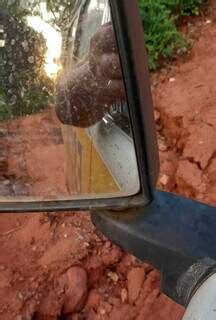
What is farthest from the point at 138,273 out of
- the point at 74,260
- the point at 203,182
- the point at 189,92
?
the point at 189,92

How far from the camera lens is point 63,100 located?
1.14m

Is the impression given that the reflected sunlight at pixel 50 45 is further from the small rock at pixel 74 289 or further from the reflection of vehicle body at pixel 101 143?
the small rock at pixel 74 289

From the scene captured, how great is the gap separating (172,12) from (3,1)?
283cm

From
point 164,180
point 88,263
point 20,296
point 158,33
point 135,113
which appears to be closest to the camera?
point 135,113

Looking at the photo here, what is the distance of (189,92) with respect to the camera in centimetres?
339

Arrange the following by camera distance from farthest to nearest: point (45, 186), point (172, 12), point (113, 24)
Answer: point (172, 12) < point (45, 186) < point (113, 24)

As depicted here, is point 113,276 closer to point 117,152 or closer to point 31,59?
point 117,152

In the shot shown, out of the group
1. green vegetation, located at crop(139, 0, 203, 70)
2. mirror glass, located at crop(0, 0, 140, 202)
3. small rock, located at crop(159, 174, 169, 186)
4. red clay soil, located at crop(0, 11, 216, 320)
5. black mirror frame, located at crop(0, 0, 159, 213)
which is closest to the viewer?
black mirror frame, located at crop(0, 0, 159, 213)

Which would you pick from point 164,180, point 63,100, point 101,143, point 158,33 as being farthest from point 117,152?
point 158,33

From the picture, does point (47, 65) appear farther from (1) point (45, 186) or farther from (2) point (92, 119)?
(1) point (45, 186)

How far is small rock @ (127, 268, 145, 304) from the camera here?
2.67m

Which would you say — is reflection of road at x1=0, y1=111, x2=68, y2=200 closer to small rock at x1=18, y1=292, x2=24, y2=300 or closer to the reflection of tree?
the reflection of tree

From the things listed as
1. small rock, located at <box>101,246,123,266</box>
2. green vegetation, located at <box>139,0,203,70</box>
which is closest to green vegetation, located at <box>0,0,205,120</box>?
small rock, located at <box>101,246,123,266</box>

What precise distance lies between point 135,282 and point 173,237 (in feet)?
5.06
